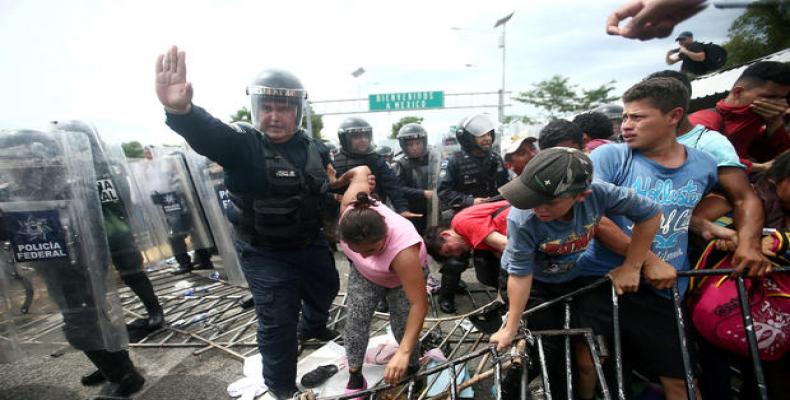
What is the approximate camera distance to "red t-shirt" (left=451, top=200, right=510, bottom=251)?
85.4 inches

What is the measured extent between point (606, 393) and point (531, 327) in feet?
2.35

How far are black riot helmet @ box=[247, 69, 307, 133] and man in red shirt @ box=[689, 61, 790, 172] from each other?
244cm

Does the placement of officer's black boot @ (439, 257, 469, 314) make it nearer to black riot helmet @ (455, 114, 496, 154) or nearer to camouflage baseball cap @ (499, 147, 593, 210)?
black riot helmet @ (455, 114, 496, 154)

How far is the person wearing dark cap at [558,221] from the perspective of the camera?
1316mm

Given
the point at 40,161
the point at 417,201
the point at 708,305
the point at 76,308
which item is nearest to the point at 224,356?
the point at 76,308

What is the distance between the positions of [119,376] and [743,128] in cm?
440

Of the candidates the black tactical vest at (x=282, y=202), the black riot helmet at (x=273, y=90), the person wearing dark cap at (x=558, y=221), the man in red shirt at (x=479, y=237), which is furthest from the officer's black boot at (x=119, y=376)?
the person wearing dark cap at (x=558, y=221)

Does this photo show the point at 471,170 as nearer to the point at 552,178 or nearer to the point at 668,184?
the point at 668,184

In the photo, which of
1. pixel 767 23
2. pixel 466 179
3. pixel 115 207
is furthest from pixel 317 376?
pixel 767 23

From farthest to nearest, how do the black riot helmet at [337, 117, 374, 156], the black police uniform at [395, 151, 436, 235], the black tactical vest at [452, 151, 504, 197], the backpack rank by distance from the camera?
the black police uniform at [395, 151, 436, 235], the black riot helmet at [337, 117, 374, 156], the black tactical vest at [452, 151, 504, 197], the backpack

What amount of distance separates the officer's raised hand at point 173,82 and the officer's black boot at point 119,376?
192cm

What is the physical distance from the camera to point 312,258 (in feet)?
7.38

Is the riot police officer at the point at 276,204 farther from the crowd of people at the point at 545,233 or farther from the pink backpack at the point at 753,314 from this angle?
the pink backpack at the point at 753,314

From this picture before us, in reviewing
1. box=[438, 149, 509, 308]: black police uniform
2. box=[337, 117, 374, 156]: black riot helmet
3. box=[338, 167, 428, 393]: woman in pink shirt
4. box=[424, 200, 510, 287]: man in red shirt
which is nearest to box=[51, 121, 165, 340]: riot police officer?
box=[338, 167, 428, 393]: woman in pink shirt
